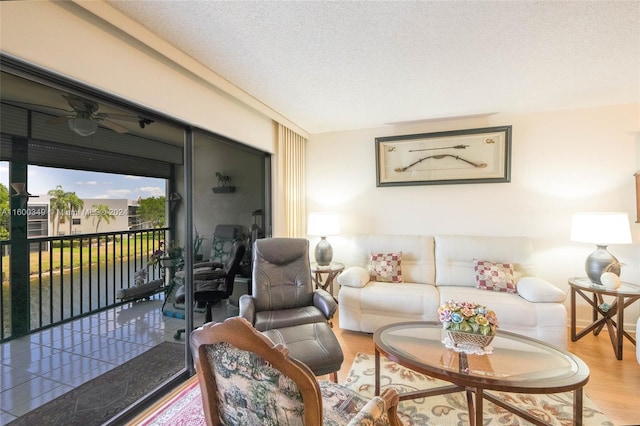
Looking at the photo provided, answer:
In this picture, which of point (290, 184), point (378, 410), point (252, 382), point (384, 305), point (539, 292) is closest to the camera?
point (252, 382)

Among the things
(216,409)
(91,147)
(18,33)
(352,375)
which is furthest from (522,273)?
(18,33)

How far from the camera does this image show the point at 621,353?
94.0 inches

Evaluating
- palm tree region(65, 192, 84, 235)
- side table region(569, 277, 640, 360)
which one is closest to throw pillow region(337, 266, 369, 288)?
side table region(569, 277, 640, 360)

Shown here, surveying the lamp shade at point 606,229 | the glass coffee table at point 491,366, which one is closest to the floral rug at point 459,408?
the glass coffee table at point 491,366

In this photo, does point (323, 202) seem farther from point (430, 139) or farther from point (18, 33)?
point (18, 33)

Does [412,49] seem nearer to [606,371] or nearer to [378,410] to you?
[378,410]

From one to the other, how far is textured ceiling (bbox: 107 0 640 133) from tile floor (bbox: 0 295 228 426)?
2.01 meters

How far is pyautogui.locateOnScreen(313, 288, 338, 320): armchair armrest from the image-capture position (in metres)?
2.28

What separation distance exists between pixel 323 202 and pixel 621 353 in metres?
3.35

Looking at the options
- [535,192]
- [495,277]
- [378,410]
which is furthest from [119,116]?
[535,192]

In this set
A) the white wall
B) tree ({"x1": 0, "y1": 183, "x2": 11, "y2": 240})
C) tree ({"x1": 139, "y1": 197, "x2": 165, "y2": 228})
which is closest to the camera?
tree ({"x1": 0, "y1": 183, "x2": 11, "y2": 240})

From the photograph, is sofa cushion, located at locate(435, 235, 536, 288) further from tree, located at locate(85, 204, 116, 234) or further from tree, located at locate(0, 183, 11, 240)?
tree, located at locate(0, 183, 11, 240)

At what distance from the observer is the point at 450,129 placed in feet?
11.3

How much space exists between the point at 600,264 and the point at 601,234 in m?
0.30
